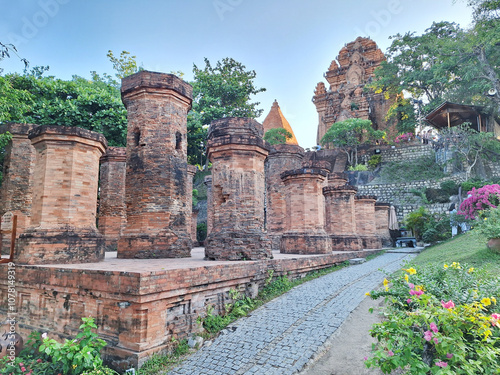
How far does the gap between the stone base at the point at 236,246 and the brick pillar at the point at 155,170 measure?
1.26 m

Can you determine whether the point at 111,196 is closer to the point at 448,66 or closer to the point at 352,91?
the point at 448,66

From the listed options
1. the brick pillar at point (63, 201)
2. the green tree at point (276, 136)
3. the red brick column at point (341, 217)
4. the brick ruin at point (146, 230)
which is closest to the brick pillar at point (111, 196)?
the brick ruin at point (146, 230)

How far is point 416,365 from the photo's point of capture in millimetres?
2652

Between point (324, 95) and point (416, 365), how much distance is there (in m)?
40.1

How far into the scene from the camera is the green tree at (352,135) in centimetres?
3152

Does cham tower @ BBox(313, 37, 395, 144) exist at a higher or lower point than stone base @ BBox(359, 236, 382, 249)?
higher

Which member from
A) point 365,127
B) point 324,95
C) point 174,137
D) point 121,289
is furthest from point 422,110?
point 121,289

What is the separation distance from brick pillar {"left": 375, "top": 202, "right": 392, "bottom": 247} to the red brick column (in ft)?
20.9

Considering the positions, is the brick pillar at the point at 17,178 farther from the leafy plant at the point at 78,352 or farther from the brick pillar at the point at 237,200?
the leafy plant at the point at 78,352

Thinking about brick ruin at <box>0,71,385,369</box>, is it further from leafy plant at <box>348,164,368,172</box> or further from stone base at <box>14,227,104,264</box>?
leafy plant at <box>348,164,368,172</box>

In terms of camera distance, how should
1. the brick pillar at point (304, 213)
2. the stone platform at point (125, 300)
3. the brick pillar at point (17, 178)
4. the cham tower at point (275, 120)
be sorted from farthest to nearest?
the cham tower at point (275, 120) → the brick pillar at point (304, 213) → the brick pillar at point (17, 178) → the stone platform at point (125, 300)

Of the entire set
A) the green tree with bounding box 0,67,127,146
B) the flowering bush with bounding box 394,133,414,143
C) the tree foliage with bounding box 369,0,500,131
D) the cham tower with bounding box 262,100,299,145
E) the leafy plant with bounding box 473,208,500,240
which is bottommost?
the leafy plant with bounding box 473,208,500,240

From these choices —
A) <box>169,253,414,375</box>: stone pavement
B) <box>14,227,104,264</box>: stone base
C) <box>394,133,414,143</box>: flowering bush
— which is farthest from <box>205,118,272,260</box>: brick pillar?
<box>394,133,414,143</box>: flowering bush

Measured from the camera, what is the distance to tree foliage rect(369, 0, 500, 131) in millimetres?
21156
